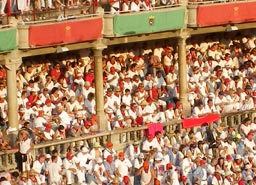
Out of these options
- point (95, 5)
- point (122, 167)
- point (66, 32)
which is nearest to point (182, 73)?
point (95, 5)

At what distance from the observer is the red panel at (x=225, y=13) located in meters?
58.3

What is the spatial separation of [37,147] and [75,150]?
1576mm

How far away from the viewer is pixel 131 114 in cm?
5562

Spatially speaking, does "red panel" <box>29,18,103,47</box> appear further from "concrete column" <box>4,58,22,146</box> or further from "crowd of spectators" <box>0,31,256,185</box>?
"crowd of spectators" <box>0,31,256,185</box>

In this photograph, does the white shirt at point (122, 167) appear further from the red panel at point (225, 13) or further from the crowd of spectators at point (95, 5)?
the red panel at point (225, 13)

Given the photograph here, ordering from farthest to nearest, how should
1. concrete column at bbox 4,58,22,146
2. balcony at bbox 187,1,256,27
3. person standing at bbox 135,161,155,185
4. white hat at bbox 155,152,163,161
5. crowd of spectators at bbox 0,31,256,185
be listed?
balcony at bbox 187,1,256,27 < concrete column at bbox 4,58,22,146 < white hat at bbox 155,152,163,161 < crowd of spectators at bbox 0,31,256,185 < person standing at bbox 135,161,155,185

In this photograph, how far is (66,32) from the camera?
54.6 m

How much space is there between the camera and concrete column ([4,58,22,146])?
175 feet

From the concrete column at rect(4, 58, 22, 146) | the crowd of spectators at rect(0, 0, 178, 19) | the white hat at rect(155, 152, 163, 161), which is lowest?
the white hat at rect(155, 152, 163, 161)

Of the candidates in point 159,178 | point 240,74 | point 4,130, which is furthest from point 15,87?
point 240,74

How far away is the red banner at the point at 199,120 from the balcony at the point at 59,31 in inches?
159

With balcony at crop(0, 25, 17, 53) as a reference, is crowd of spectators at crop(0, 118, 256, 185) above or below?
below

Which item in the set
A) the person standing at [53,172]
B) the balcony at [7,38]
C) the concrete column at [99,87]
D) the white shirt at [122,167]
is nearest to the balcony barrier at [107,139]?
the concrete column at [99,87]

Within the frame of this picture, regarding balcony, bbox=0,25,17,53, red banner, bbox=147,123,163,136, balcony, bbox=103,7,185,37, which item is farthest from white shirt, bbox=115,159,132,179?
balcony, bbox=103,7,185,37
